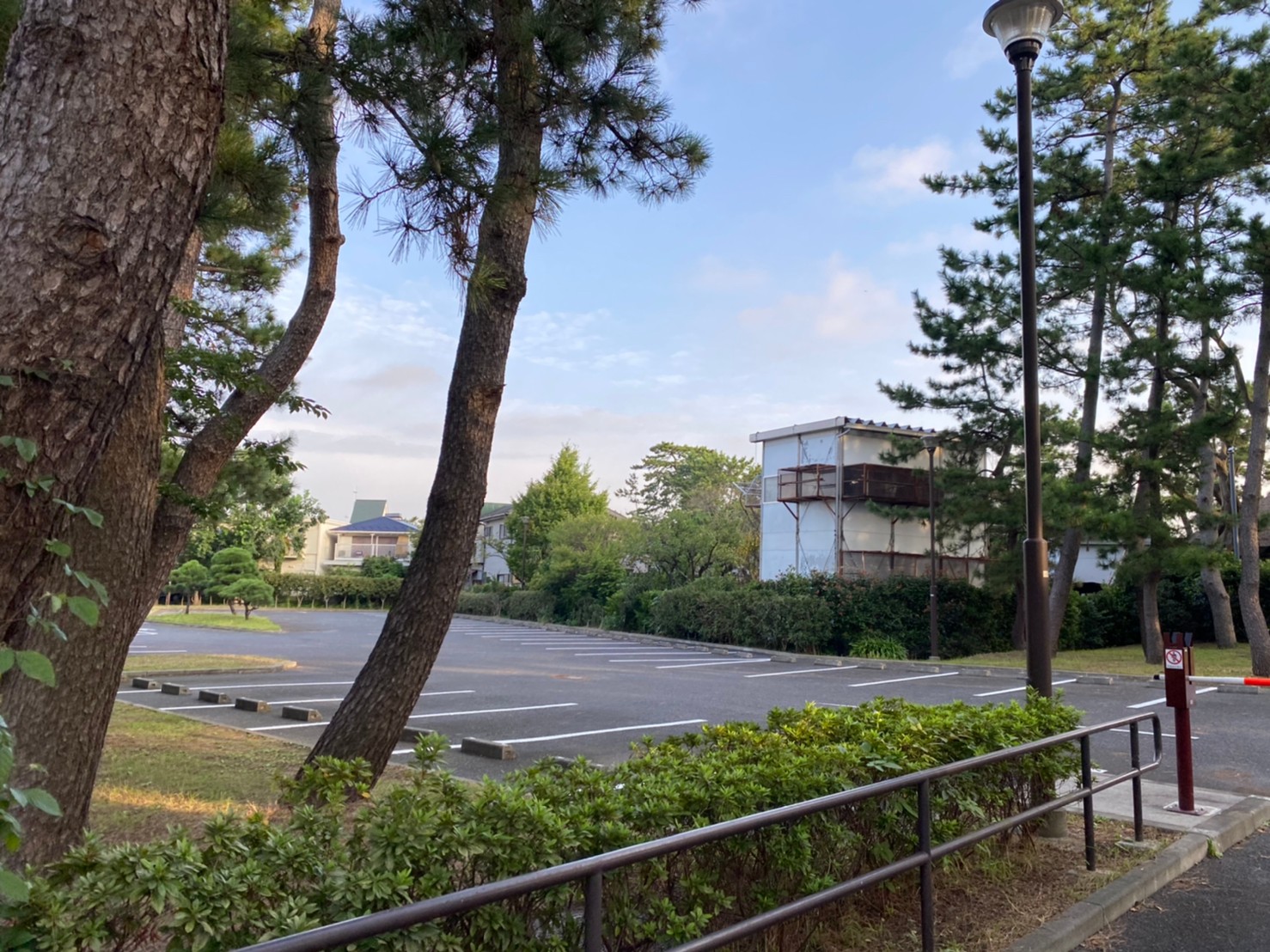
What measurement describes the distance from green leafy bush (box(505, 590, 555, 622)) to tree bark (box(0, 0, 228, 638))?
131 ft

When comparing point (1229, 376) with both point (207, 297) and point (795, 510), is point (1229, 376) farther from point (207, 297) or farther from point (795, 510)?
point (207, 297)

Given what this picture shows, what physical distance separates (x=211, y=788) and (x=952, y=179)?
21729 mm

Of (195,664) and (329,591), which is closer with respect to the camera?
(195,664)

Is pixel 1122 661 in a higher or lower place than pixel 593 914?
lower

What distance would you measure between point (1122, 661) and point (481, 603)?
3347 cm

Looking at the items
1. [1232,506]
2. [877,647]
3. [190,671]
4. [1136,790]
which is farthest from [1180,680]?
[1232,506]

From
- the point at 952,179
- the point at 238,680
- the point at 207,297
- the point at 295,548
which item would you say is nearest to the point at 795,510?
the point at 952,179

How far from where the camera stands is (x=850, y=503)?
1222 inches

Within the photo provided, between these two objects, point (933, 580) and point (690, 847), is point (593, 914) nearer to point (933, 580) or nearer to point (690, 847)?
point (690, 847)

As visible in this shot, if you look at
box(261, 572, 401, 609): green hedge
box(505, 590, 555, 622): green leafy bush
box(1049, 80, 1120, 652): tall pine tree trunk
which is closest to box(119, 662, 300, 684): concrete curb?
box(1049, 80, 1120, 652): tall pine tree trunk

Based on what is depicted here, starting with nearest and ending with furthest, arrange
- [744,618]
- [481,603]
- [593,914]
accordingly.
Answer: [593,914] → [744,618] → [481,603]

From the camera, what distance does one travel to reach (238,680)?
15.4 metres

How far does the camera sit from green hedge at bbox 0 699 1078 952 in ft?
7.00

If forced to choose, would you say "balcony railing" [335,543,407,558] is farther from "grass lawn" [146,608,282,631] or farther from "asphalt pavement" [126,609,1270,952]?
"asphalt pavement" [126,609,1270,952]
